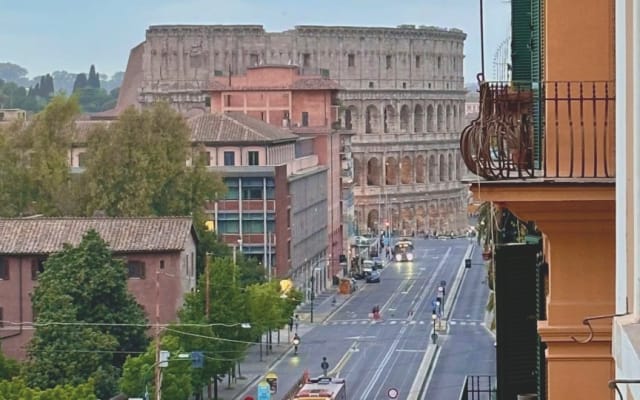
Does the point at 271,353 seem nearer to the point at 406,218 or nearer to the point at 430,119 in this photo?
the point at 406,218

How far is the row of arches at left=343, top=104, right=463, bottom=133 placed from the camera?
543 ft

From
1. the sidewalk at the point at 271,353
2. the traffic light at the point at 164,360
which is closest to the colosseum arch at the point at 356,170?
the sidewalk at the point at 271,353

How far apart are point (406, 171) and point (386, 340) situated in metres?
98.1

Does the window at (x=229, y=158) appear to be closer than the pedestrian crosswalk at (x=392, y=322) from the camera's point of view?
No

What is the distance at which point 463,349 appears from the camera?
66312 mm

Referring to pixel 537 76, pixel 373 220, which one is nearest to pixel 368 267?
pixel 373 220

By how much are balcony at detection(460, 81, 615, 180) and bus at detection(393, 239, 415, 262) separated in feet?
354

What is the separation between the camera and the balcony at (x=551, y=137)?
8391 mm

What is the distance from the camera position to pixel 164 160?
69.9 meters

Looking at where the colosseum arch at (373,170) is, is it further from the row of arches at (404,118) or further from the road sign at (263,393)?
the road sign at (263,393)

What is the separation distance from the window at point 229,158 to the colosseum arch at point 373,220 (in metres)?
71.0

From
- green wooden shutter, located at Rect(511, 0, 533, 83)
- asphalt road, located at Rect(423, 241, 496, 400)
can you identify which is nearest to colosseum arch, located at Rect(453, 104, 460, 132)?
asphalt road, located at Rect(423, 241, 496, 400)

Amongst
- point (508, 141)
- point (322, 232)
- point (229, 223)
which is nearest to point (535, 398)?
point (508, 141)

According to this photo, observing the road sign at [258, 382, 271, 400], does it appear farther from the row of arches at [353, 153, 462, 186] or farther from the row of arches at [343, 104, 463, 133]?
the row of arches at [353, 153, 462, 186]
